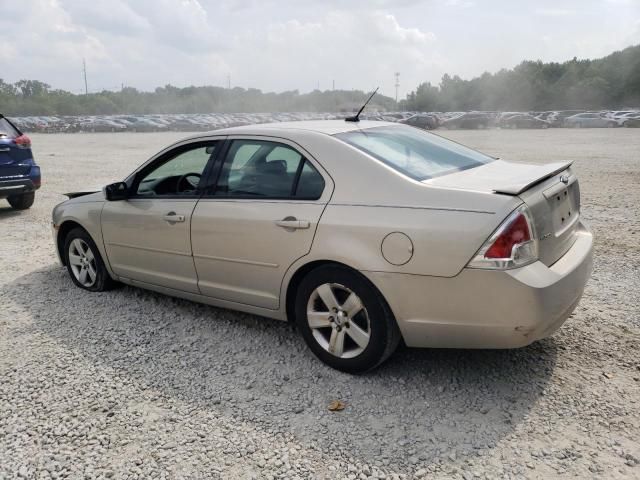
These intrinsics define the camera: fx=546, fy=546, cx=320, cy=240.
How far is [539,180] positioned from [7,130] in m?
8.86

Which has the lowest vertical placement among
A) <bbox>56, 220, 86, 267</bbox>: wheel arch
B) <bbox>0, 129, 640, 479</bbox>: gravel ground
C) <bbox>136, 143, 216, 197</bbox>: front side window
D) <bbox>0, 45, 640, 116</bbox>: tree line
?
<bbox>0, 129, 640, 479</bbox>: gravel ground

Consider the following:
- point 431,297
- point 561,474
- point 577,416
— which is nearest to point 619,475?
point 561,474

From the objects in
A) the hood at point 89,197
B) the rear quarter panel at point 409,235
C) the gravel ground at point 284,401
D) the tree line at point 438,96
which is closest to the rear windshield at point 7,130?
the hood at point 89,197

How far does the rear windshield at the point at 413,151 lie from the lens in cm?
352

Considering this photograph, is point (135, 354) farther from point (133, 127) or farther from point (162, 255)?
point (133, 127)

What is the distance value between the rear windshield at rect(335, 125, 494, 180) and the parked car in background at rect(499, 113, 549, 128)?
40787 millimetres

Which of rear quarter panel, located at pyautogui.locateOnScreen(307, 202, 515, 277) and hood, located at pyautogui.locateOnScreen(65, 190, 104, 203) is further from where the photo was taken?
hood, located at pyautogui.locateOnScreen(65, 190, 104, 203)

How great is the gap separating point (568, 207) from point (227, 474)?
2.60 metres

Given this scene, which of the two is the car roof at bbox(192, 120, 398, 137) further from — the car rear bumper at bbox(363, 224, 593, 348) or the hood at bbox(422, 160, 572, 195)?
the car rear bumper at bbox(363, 224, 593, 348)

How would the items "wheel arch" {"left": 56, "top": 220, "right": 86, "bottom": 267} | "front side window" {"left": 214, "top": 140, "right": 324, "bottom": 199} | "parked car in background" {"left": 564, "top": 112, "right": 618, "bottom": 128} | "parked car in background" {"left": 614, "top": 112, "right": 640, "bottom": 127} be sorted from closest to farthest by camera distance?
1. "front side window" {"left": 214, "top": 140, "right": 324, "bottom": 199}
2. "wheel arch" {"left": 56, "top": 220, "right": 86, "bottom": 267}
3. "parked car in background" {"left": 614, "top": 112, "right": 640, "bottom": 127}
4. "parked car in background" {"left": 564, "top": 112, "right": 618, "bottom": 128}

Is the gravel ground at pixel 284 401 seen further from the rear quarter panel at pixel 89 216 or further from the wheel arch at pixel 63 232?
the wheel arch at pixel 63 232

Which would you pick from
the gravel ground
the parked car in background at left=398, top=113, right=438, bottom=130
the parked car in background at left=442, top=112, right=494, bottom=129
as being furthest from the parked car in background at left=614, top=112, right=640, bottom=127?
the gravel ground

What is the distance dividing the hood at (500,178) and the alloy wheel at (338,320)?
868mm

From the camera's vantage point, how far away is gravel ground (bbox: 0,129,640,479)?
2.72 m
